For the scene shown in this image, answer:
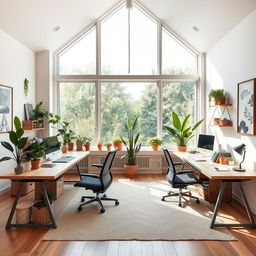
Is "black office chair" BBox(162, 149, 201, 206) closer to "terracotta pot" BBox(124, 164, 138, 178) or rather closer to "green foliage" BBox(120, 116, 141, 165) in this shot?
"terracotta pot" BBox(124, 164, 138, 178)

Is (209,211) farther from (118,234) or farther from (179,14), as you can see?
(179,14)

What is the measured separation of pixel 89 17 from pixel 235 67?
3.54 metres

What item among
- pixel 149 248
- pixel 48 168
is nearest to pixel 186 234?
pixel 149 248

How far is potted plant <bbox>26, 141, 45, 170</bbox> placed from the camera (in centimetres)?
317

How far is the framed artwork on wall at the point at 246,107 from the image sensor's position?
3518 mm

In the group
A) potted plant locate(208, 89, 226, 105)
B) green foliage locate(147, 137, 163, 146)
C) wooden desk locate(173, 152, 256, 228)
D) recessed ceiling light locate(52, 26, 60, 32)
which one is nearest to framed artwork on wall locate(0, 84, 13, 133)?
recessed ceiling light locate(52, 26, 60, 32)

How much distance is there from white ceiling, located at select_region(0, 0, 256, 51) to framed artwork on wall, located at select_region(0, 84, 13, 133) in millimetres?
1072

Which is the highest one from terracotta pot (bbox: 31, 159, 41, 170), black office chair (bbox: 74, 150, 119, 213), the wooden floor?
terracotta pot (bbox: 31, 159, 41, 170)

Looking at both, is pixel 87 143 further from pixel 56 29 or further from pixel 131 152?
pixel 56 29

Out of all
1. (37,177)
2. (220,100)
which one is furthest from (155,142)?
(37,177)

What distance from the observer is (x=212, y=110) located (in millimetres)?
5391

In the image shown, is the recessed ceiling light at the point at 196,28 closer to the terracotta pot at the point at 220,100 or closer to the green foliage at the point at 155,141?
the terracotta pot at the point at 220,100

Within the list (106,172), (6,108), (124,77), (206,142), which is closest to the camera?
(106,172)

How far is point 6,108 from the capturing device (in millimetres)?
4383
